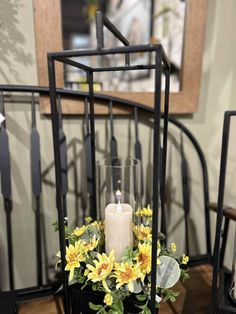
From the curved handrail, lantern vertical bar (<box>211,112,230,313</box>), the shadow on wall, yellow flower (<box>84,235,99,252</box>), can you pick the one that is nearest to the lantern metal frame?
lantern vertical bar (<box>211,112,230,313</box>)

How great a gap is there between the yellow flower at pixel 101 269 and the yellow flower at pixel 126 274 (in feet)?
0.06

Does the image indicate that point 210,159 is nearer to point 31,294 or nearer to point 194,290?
point 194,290

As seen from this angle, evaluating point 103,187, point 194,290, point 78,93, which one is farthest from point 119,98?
point 194,290

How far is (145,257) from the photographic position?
59 centimetres

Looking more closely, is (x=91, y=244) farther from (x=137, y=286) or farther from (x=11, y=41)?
(x=11, y=41)

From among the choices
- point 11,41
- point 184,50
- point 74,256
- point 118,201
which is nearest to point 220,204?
point 118,201

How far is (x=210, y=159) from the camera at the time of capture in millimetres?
1225

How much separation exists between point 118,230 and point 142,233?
86mm

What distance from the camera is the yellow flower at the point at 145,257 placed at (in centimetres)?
58

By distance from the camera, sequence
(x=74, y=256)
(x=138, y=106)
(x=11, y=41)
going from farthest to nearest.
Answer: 1. (x=138, y=106)
2. (x=11, y=41)
3. (x=74, y=256)

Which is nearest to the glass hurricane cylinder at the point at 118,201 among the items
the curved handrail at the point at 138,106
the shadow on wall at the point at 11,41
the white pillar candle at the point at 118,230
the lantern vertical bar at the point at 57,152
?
the white pillar candle at the point at 118,230

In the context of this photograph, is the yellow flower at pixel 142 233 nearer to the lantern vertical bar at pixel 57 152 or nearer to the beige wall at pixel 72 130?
Answer: the lantern vertical bar at pixel 57 152

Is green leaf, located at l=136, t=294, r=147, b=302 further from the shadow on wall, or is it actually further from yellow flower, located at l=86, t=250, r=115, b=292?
the shadow on wall

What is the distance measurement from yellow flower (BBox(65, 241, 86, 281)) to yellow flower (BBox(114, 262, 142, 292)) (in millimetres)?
99
